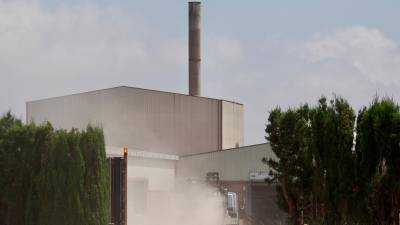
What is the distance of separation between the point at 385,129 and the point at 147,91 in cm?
4200

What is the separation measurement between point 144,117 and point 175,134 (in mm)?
2924

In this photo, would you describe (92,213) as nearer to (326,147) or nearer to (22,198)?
(22,198)

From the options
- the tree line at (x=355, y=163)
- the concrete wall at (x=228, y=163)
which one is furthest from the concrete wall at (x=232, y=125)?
the tree line at (x=355, y=163)

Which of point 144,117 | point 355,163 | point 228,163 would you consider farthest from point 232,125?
point 355,163

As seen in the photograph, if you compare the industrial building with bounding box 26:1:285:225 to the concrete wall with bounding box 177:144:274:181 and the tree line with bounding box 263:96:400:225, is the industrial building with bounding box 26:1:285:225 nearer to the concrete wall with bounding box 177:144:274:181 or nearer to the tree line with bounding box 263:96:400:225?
the concrete wall with bounding box 177:144:274:181

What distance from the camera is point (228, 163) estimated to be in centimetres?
4984

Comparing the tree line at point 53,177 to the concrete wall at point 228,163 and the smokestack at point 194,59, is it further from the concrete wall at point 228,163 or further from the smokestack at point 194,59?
the smokestack at point 194,59

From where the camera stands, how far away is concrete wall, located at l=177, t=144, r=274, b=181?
4741 cm

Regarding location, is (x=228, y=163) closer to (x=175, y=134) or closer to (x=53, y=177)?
(x=175, y=134)

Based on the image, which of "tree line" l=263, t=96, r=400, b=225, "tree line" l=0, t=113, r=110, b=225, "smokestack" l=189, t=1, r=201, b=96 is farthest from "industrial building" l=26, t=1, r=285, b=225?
"tree line" l=263, t=96, r=400, b=225

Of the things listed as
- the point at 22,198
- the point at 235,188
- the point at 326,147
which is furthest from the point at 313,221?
the point at 235,188

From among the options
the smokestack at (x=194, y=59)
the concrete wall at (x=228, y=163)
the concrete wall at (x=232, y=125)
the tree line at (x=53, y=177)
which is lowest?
the tree line at (x=53, y=177)

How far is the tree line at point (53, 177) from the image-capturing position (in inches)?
878

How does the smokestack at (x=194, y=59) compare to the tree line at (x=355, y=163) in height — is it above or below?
above
